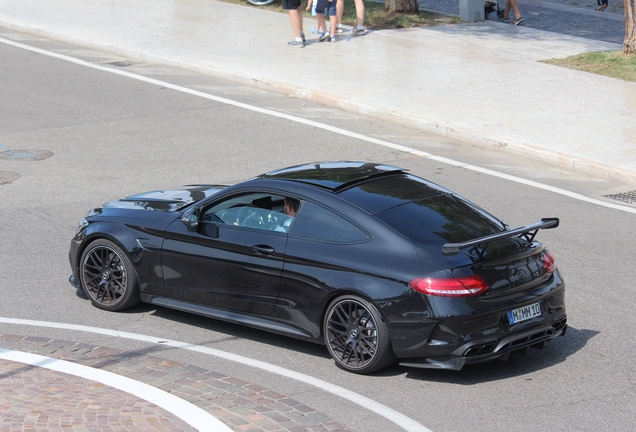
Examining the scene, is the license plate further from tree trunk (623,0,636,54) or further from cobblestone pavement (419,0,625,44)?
cobblestone pavement (419,0,625,44)

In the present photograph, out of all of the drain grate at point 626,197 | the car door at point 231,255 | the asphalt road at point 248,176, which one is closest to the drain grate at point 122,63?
the asphalt road at point 248,176

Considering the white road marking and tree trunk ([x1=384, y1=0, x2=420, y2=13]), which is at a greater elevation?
tree trunk ([x1=384, y1=0, x2=420, y2=13])

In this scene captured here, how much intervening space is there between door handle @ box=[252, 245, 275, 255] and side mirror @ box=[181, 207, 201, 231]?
2.34 ft

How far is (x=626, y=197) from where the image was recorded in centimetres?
1232

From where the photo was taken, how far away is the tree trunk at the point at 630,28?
61.9 ft

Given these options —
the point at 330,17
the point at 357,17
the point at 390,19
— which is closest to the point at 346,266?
the point at 330,17

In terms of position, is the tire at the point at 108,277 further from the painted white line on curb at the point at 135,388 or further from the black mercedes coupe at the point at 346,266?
the painted white line on curb at the point at 135,388

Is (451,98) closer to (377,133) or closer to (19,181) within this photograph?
(377,133)

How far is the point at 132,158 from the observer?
45.8 ft

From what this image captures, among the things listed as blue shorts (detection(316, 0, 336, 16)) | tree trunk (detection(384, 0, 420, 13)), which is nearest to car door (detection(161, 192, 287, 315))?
blue shorts (detection(316, 0, 336, 16))

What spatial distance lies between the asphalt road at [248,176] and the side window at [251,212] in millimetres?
1025

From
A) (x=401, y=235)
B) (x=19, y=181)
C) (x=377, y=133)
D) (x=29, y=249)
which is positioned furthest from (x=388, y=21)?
(x=401, y=235)

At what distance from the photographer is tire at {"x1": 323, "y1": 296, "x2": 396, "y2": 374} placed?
7.13m

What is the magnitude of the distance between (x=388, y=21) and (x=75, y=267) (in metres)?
16.2
